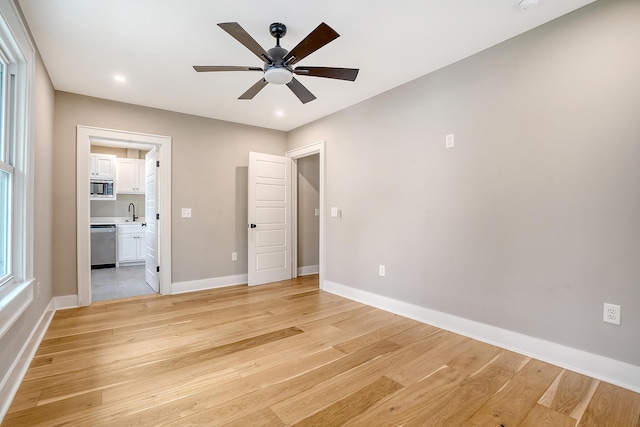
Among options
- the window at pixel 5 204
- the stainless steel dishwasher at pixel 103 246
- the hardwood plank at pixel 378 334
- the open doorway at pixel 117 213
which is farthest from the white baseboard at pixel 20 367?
the stainless steel dishwasher at pixel 103 246

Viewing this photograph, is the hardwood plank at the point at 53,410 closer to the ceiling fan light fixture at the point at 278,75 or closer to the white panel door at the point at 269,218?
the ceiling fan light fixture at the point at 278,75

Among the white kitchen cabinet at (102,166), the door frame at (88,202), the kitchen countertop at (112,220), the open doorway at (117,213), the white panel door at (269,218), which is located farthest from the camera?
the kitchen countertop at (112,220)

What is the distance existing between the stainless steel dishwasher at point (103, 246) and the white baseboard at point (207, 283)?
9.75ft

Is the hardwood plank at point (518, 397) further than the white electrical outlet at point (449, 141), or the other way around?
the white electrical outlet at point (449, 141)

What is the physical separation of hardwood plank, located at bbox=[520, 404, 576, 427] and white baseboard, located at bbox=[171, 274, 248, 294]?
3.95m

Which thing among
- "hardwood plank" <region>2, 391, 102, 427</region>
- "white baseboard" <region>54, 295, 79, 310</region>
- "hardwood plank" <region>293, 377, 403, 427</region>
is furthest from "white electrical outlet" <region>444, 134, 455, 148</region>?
"white baseboard" <region>54, 295, 79, 310</region>

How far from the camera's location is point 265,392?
1919 millimetres

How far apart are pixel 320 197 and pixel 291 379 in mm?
2797

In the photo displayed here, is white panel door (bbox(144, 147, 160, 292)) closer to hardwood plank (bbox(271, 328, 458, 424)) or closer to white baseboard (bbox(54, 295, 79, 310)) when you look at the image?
white baseboard (bbox(54, 295, 79, 310))

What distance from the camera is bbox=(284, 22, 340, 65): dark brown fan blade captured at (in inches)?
72.5

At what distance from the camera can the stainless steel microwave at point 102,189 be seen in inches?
247

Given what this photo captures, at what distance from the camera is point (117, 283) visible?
4871 mm

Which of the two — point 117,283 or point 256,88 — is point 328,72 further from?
point 117,283

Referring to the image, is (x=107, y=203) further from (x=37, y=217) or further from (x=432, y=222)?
(x=432, y=222)
